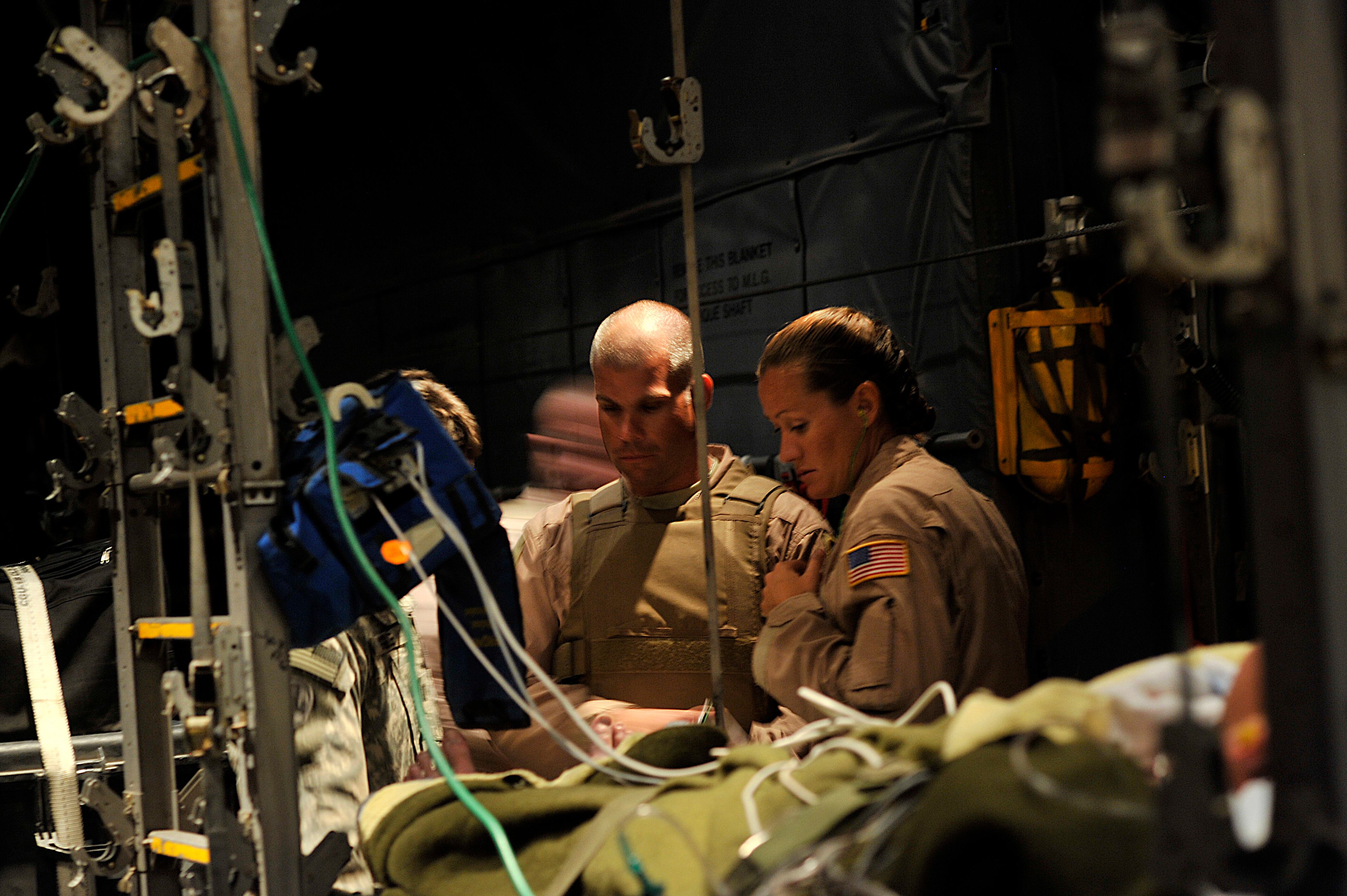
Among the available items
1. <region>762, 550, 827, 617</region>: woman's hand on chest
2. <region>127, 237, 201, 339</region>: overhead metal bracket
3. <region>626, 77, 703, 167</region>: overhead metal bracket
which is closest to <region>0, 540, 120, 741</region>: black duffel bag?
<region>127, 237, 201, 339</region>: overhead metal bracket

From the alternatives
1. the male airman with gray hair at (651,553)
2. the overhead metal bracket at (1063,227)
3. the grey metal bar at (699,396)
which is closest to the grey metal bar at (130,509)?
the male airman with gray hair at (651,553)

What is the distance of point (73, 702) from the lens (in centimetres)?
266

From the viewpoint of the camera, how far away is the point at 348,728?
7.83ft

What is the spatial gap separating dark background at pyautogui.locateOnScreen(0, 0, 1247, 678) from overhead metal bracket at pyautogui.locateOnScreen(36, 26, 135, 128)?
302 mm

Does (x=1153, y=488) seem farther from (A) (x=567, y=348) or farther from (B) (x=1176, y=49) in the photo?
(A) (x=567, y=348)

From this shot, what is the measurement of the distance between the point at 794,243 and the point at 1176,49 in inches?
51.8

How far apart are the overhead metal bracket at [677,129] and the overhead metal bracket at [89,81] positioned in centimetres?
79

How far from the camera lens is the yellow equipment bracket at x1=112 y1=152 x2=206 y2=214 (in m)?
1.88

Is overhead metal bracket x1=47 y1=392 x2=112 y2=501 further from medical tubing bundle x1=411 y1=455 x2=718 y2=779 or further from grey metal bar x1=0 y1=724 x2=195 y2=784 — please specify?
medical tubing bundle x1=411 y1=455 x2=718 y2=779

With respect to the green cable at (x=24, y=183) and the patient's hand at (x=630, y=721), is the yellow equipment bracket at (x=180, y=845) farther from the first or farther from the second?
the green cable at (x=24, y=183)

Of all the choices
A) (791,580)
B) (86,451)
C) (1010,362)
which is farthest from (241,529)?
(1010,362)

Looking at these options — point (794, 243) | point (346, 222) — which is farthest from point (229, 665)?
point (346, 222)

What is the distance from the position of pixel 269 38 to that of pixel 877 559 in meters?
1.29

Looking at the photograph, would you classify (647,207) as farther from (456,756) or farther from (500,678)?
(500,678)
